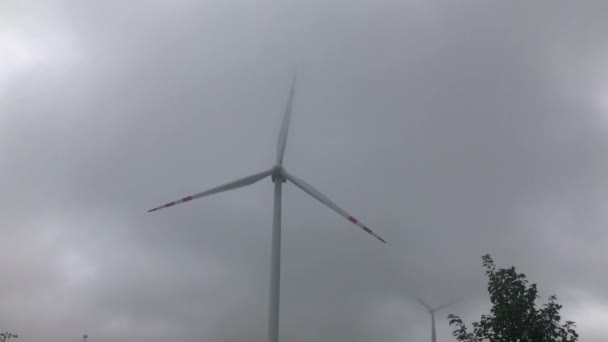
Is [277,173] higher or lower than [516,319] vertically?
higher

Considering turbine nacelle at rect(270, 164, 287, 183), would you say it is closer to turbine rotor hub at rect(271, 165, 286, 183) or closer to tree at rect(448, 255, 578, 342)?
turbine rotor hub at rect(271, 165, 286, 183)

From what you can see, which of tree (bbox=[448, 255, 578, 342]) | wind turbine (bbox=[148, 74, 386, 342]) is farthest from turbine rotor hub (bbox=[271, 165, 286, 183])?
tree (bbox=[448, 255, 578, 342])

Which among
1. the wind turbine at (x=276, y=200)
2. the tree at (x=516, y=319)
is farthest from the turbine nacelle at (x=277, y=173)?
the tree at (x=516, y=319)

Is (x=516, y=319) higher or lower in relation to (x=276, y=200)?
lower

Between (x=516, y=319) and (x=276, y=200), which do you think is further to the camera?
(x=276, y=200)

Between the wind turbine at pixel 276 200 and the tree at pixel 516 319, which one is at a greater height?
the wind turbine at pixel 276 200

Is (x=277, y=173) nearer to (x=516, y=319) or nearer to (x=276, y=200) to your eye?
(x=276, y=200)

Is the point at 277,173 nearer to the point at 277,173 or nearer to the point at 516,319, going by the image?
the point at 277,173

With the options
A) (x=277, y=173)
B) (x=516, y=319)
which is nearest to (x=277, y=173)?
(x=277, y=173)

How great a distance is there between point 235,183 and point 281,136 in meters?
9.74

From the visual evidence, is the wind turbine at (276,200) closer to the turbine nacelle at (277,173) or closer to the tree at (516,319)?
the turbine nacelle at (277,173)

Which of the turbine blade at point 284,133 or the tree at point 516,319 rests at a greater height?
the turbine blade at point 284,133

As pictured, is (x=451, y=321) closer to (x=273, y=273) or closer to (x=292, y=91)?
(x=273, y=273)

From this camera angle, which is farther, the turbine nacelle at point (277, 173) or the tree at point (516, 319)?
the turbine nacelle at point (277, 173)
